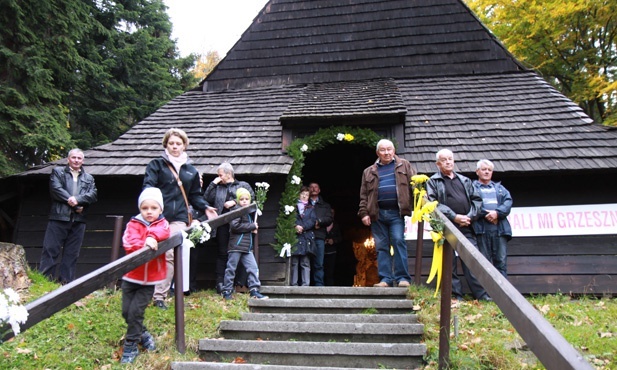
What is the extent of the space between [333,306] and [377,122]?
Result: 340cm

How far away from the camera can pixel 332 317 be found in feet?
13.6

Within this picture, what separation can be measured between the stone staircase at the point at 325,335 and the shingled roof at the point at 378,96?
2.35 m

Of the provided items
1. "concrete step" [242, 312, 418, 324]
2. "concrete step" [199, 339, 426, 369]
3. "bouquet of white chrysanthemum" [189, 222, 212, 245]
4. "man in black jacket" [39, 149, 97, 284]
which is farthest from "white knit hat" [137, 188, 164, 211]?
"man in black jacket" [39, 149, 97, 284]

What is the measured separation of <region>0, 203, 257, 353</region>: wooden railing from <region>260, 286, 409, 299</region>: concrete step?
1322 millimetres

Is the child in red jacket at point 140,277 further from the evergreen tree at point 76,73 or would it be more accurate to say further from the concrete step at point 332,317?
the evergreen tree at point 76,73

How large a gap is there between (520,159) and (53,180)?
262 inches

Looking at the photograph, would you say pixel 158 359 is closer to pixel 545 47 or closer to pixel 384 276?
pixel 384 276

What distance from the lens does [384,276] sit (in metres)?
5.27

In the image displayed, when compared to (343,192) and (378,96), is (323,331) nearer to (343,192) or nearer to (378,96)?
(378,96)

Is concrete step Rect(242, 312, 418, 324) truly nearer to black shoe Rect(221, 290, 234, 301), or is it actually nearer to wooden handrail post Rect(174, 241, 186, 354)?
black shoe Rect(221, 290, 234, 301)

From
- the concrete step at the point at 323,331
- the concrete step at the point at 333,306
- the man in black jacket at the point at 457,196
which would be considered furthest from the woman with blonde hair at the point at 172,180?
the man in black jacket at the point at 457,196

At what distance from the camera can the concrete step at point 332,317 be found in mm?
4031

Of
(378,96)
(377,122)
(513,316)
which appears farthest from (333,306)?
(378,96)

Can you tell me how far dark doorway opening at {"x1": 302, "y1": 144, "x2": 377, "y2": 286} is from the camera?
10.7 m
